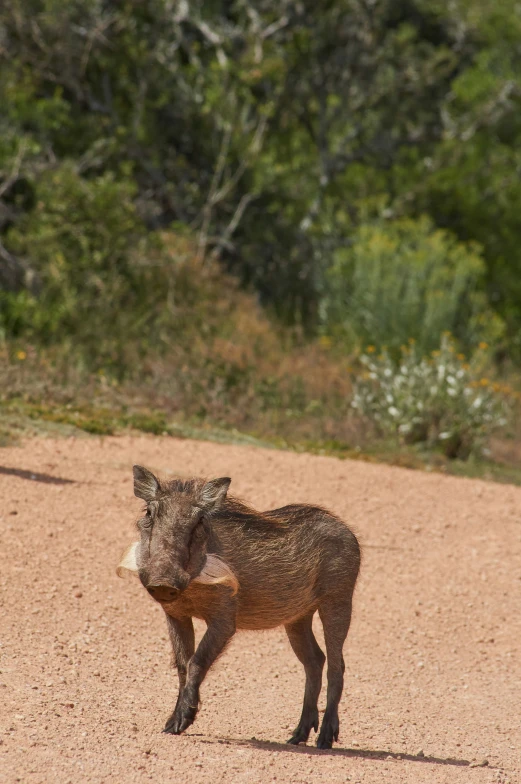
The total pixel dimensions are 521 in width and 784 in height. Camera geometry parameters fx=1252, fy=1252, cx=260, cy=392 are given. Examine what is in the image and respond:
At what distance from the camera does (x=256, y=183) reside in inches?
739

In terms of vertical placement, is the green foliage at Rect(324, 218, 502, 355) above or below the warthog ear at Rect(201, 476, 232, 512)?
below

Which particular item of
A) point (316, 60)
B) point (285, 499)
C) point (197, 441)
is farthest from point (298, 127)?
point (285, 499)

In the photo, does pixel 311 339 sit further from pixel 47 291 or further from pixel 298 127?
pixel 298 127

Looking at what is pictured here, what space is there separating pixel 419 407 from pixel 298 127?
30.6 feet

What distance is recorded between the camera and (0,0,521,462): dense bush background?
14914 millimetres


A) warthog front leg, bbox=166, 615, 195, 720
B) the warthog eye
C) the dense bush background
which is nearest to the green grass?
the dense bush background

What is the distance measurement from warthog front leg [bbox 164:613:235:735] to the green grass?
5587 millimetres

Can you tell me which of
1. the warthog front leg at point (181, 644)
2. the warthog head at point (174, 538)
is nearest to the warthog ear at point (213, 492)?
the warthog head at point (174, 538)

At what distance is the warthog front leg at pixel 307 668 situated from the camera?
5637 mm

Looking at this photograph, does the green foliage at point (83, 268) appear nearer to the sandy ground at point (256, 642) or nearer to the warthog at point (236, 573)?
the sandy ground at point (256, 642)

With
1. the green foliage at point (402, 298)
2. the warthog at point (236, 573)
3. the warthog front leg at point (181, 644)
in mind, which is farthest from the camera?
the green foliage at point (402, 298)

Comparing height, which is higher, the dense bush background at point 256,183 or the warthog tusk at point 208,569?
the warthog tusk at point 208,569

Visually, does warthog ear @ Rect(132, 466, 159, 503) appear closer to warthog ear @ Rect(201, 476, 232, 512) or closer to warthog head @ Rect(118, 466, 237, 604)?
warthog head @ Rect(118, 466, 237, 604)

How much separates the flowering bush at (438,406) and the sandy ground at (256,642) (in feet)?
6.70
